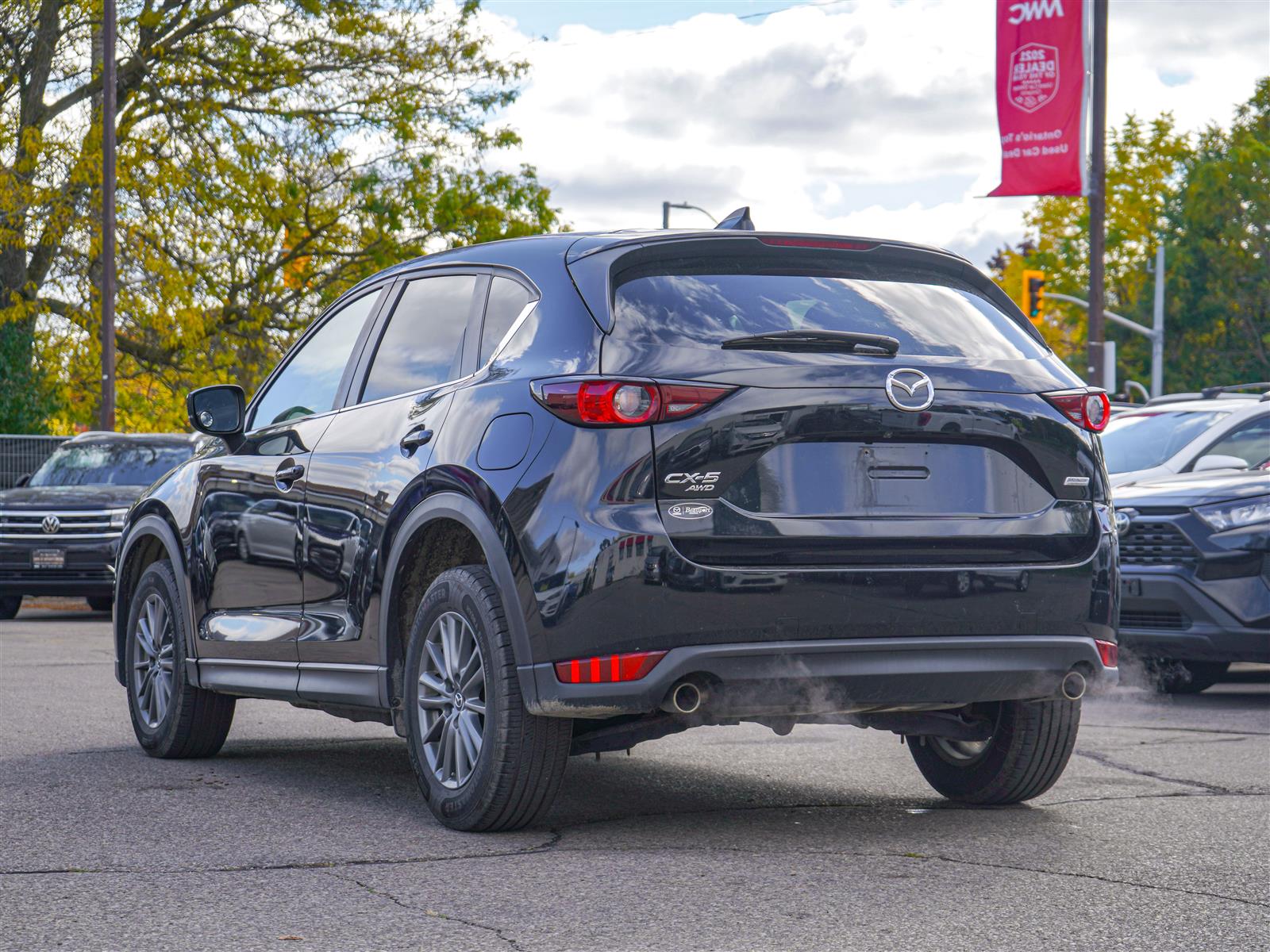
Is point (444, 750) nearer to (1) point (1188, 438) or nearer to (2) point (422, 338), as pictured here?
(2) point (422, 338)

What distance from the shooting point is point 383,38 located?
29.5 m

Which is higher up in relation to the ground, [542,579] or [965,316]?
[965,316]

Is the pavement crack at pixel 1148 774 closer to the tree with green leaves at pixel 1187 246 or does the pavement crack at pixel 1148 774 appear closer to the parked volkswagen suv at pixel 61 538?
the parked volkswagen suv at pixel 61 538

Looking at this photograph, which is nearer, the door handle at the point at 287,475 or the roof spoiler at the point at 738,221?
the roof spoiler at the point at 738,221

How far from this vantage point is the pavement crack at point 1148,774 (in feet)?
20.7

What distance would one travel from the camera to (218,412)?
272 inches

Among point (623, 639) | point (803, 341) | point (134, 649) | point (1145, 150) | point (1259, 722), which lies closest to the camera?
point (623, 639)

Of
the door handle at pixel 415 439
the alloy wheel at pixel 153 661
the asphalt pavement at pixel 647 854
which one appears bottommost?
the asphalt pavement at pixel 647 854

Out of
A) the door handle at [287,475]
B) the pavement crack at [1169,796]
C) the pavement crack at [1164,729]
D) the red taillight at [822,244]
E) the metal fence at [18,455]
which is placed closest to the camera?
the red taillight at [822,244]

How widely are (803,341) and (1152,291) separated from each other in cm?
5822

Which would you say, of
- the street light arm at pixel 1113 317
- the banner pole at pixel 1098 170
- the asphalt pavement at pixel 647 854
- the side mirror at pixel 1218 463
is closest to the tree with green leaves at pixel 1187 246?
the street light arm at pixel 1113 317

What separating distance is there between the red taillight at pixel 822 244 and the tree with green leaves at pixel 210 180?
74.3ft

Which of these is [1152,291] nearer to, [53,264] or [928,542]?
[53,264]

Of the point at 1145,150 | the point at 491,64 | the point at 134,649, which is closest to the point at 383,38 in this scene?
the point at 491,64
